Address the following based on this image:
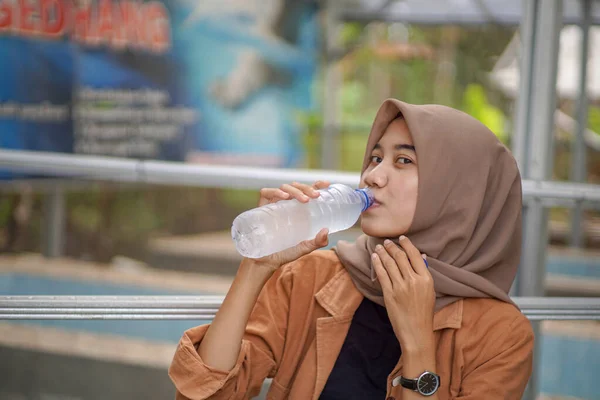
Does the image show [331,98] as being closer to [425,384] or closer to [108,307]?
[108,307]

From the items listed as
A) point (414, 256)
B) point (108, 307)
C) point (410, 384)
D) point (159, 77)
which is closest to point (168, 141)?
point (159, 77)

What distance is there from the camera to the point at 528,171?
2.37m

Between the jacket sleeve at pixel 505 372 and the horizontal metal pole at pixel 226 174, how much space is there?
706 mm

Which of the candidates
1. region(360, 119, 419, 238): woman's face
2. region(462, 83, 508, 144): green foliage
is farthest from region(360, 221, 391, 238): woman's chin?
region(462, 83, 508, 144): green foliage

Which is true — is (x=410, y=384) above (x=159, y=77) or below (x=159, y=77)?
below

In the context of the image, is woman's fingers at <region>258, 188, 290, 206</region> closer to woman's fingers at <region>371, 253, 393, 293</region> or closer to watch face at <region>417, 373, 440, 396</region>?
woman's fingers at <region>371, 253, 393, 293</region>

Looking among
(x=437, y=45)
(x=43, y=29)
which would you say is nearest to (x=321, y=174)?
(x=43, y=29)

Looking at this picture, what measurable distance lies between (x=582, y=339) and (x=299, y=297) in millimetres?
1956

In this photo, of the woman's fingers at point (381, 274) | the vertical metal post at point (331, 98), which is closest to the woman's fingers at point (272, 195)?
the woman's fingers at point (381, 274)

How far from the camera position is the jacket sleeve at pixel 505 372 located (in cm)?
159

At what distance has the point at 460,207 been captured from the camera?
170 centimetres

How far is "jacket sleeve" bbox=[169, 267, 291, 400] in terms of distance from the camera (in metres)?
1.66

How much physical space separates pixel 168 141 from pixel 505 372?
19.6 feet

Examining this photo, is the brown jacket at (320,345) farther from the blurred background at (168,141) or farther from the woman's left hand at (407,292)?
the blurred background at (168,141)
